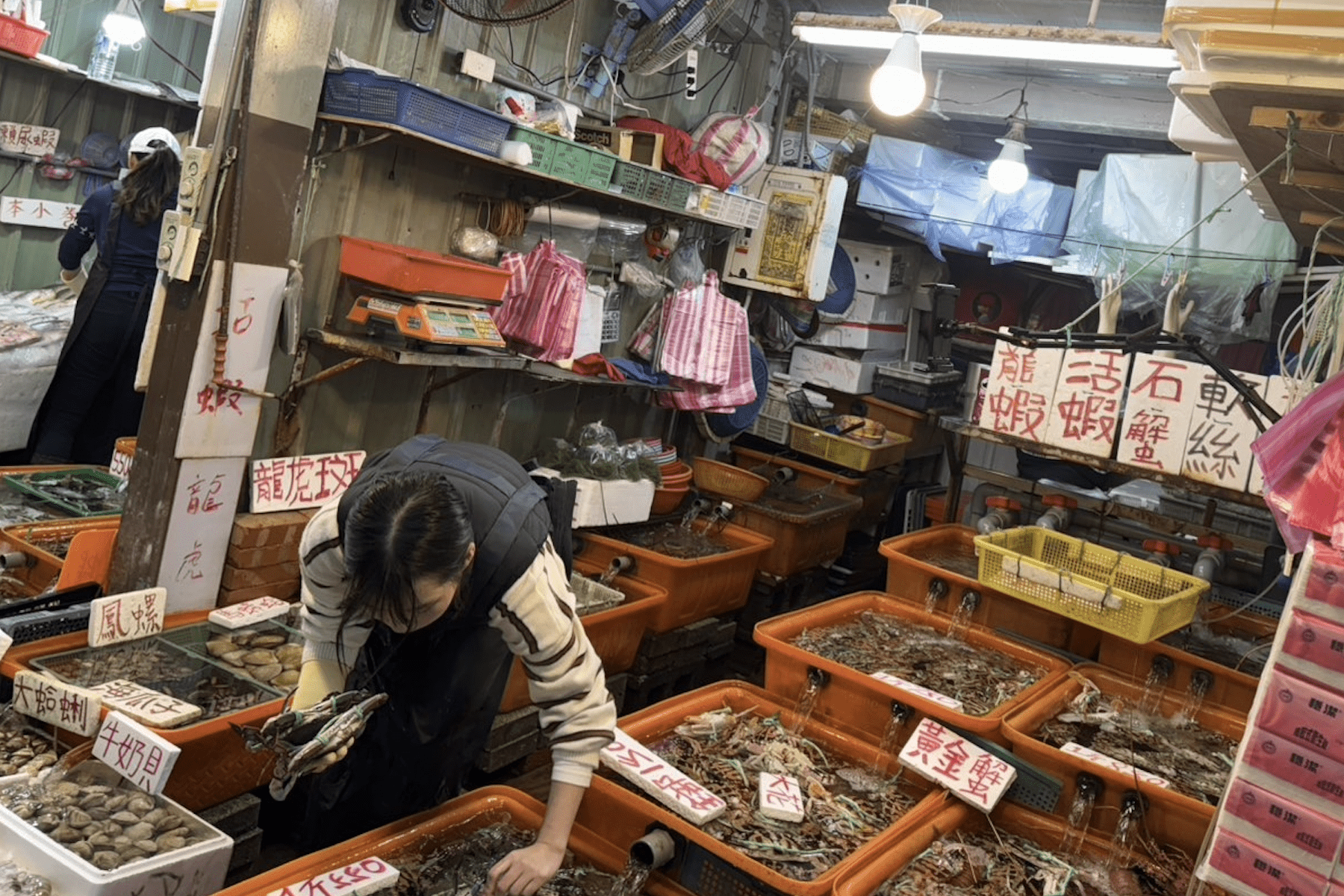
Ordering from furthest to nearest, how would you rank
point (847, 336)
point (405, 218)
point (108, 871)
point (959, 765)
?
1. point (847, 336)
2. point (405, 218)
3. point (959, 765)
4. point (108, 871)

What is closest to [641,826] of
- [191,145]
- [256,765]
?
[256,765]

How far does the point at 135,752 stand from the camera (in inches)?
101

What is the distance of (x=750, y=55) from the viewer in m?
6.88

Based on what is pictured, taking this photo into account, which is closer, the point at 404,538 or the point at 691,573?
the point at 404,538

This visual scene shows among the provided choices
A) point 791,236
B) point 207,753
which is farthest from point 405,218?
point 791,236

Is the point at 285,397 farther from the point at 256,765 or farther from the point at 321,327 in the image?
the point at 256,765

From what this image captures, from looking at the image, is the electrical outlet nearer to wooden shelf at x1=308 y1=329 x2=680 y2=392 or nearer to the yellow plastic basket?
wooden shelf at x1=308 y1=329 x2=680 y2=392

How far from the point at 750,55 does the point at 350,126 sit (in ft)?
11.4

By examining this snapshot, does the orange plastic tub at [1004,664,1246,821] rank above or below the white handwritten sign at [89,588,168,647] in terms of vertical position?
above

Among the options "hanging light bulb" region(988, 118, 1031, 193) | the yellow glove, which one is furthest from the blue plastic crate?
"hanging light bulb" region(988, 118, 1031, 193)

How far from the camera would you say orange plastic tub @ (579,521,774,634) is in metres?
5.11

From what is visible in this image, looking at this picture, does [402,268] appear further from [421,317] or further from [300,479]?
[300,479]

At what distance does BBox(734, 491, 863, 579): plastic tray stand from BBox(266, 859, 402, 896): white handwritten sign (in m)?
4.02

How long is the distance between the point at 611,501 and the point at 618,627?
3.18ft
